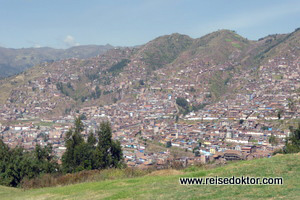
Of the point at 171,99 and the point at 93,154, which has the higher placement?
the point at 171,99

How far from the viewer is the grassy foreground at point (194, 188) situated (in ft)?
18.9

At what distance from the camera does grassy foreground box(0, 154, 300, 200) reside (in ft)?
18.9

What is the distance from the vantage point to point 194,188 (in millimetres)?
6609

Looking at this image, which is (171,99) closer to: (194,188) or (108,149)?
(108,149)

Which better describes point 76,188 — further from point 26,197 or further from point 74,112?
point 74,112

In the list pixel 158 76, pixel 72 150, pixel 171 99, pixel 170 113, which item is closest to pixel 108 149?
pixel 72 150

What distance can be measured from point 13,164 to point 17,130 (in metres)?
51.6

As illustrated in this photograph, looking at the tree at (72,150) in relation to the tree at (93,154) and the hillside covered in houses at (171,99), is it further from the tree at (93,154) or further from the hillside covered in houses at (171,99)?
the hillside covered in houses at (171,99)

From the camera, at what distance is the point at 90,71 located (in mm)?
116938

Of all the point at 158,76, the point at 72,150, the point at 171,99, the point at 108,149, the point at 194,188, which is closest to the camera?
the point at 194,188

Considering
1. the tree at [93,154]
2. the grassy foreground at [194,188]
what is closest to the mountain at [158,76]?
the tree at [93,154]

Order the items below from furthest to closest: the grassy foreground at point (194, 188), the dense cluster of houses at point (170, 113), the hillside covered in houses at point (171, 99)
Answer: the hillside covered in houses at point (171, 99), the dense cluster of houses at point (170, 113), the grassy foreground at point (194, 188)

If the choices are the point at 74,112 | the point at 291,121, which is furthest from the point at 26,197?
the point at 74,112

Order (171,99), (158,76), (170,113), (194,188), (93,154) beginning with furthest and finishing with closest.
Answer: (158,76), (171,99), (170,113), (93,154), (194,188)
